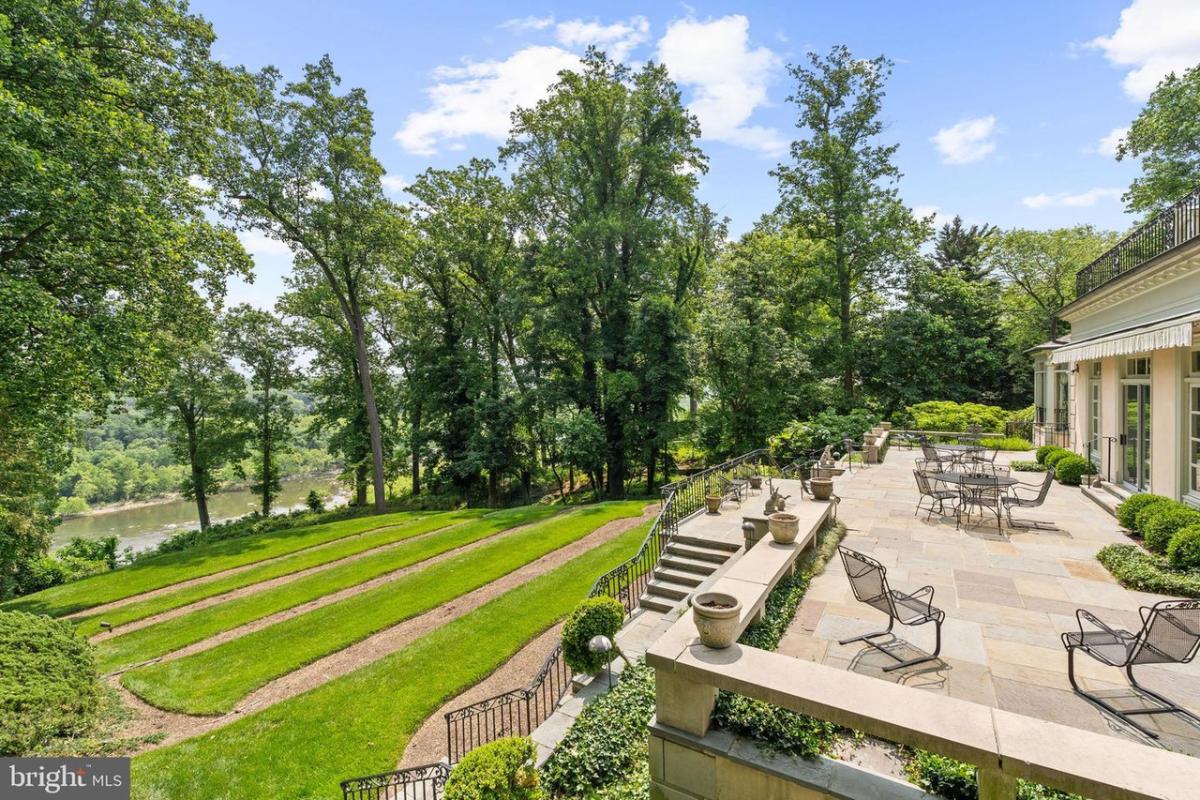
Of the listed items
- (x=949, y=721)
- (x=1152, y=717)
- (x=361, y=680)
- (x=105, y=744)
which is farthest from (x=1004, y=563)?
(x=105, y=744)

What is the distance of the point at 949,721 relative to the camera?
3189 mm

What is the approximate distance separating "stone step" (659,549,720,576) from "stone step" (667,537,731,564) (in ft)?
0.24

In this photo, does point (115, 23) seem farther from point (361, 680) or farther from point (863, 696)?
point (863, 696)

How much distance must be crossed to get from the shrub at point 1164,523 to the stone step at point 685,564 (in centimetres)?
653

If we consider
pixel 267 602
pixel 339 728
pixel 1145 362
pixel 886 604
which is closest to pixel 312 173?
pixel 267 602

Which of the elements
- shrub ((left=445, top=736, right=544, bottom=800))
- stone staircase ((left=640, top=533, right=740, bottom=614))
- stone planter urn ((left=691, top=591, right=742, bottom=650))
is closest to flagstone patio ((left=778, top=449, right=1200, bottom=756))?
stone planter urn ((left=691, top=591, right=742, bottom=650))

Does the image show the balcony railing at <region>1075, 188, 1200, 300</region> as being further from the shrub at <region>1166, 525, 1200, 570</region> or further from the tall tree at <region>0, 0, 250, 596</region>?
the tall tree at <region>0, 0, 250, 596</region>

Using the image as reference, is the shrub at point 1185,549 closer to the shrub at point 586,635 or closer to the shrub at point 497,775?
the shrub at point 586,635

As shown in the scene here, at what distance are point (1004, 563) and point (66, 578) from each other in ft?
101

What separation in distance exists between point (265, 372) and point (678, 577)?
2736 centimetres

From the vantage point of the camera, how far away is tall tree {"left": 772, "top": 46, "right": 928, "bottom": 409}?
24.5 meters

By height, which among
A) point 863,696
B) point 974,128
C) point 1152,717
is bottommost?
point 1152,717

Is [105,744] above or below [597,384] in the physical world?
below

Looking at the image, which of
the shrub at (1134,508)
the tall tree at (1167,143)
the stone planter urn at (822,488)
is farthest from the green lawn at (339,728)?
the tall tree at (1167,143)
